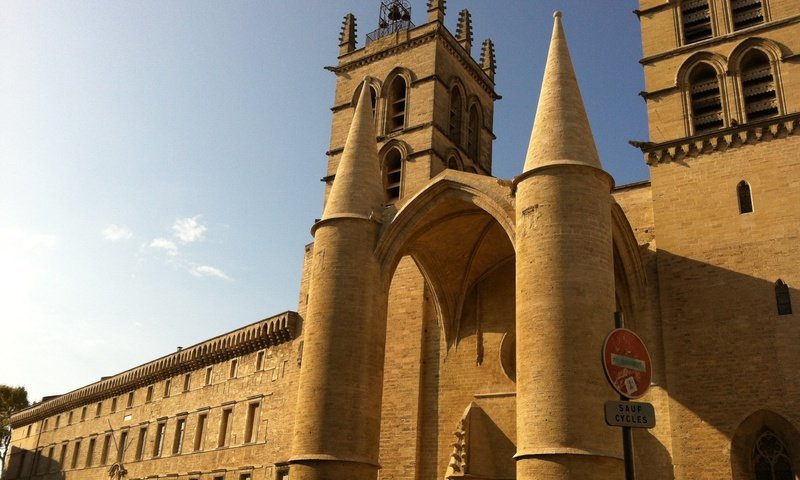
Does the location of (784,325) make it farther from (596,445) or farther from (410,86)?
(410,86)

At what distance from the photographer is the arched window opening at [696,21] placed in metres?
18.3

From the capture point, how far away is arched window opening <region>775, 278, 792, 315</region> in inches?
581

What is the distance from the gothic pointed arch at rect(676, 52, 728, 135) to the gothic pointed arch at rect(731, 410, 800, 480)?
6036 millimetres

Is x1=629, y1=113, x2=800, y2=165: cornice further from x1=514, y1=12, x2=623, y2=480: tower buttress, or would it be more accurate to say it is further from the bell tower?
the bell tower

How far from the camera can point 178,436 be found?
28.8 meters

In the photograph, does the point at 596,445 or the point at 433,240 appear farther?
the point at 433,240

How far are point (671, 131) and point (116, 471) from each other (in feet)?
79.7

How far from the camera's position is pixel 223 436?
26047 mm

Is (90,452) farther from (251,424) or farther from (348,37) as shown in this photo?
(348,37)

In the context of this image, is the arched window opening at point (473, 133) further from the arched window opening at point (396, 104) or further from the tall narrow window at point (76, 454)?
the tall narrow window at point (76, 454)

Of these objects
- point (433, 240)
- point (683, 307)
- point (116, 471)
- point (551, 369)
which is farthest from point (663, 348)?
point (116, 471)

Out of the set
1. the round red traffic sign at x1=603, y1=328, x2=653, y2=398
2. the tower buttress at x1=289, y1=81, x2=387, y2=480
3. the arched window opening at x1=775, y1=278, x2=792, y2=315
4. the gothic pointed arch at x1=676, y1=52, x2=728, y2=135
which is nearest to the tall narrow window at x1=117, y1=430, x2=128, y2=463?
the tower buttress at x1=289, y1=81, x2=387, y2=480

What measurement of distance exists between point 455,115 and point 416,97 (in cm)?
173

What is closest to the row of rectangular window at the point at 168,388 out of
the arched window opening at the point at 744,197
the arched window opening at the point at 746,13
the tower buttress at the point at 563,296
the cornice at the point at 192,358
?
the cornice at the point at 192,358
